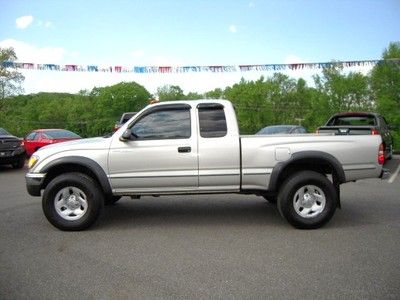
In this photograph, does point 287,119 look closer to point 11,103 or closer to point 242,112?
point 242,112

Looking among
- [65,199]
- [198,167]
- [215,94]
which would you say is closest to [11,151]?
[65,199]

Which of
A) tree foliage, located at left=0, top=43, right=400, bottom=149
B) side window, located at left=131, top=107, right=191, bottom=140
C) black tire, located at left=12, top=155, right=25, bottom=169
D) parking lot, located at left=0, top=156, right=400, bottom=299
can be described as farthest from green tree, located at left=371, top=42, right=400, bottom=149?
side window, located at left=131, top=107, right=191, bottom=140

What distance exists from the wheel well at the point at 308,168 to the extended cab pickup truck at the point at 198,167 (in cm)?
2

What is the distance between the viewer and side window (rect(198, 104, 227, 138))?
19.6 ft

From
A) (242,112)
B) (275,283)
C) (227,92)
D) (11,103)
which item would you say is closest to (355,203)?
(275,283)

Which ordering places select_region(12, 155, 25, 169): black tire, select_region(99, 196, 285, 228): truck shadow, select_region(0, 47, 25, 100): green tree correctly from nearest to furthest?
select_region(99, 196, 285, 228): truck shadow < select_region(12, 155, 25, 169): black tire < select_region(0, 47, 25, 100): green tree

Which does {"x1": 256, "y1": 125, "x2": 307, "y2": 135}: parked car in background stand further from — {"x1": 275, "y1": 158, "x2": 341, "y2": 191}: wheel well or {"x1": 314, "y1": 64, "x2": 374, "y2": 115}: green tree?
{"x1": 314, "y1": 64, "x2": 374, "y2": 115}: green tree

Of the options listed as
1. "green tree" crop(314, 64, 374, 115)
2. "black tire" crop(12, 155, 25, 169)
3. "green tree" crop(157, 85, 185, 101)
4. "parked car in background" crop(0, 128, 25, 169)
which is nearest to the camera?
"parked car in background" crop(0, 128, 25, 169)

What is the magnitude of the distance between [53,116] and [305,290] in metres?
99.1

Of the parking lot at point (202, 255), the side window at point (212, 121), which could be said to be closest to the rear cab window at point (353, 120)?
the parking lot at point (202, 255)

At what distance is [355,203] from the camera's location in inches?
299

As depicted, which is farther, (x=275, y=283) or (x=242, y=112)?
(x=242, y=112)

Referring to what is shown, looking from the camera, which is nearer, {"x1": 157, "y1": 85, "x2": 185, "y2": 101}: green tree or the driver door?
the driver door

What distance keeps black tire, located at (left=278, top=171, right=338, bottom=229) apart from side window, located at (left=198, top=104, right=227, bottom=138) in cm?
122
